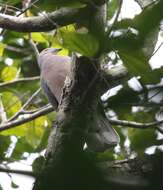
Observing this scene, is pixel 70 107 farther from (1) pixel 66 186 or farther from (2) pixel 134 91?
(1) pixel 66 186

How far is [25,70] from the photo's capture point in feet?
13.5

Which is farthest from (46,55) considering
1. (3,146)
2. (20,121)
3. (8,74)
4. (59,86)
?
(3,146)

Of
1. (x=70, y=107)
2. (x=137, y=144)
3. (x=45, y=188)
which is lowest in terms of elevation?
(x=70, y=107)

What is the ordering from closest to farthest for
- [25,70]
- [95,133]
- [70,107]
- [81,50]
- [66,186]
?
[66,186], [81,50], [70,107], [95,133], [25,70]

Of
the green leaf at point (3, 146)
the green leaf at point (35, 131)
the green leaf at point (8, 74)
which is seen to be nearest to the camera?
the green leaf at point (3, 146)

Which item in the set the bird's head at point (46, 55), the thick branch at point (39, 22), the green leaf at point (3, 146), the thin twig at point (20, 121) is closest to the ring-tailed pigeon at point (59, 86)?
the bird's head at point (46, 55)

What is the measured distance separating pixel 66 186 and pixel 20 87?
3.44 meters

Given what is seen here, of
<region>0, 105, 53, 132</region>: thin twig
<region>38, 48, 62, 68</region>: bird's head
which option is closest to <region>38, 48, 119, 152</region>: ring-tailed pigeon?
<region>38, 48, 62, 68</region>: bird's head

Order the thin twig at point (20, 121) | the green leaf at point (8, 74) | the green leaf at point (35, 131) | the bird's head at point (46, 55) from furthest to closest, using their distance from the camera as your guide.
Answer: the green leaf at point (8, 74)
the bird's head at point (46, 55)
the green leaf at point (35, 131)
the thin twig at point (20, 121)

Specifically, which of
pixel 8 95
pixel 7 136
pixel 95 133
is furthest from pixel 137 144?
pixel 8 95

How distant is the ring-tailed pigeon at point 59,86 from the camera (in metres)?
2.40

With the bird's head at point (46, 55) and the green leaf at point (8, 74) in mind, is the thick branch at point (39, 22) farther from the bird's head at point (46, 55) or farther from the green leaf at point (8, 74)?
the green leaf at point (8, 74)

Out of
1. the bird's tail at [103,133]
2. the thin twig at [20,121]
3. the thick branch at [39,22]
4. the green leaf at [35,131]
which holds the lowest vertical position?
the green leaf at [35,131]

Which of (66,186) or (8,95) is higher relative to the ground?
(66,186)
